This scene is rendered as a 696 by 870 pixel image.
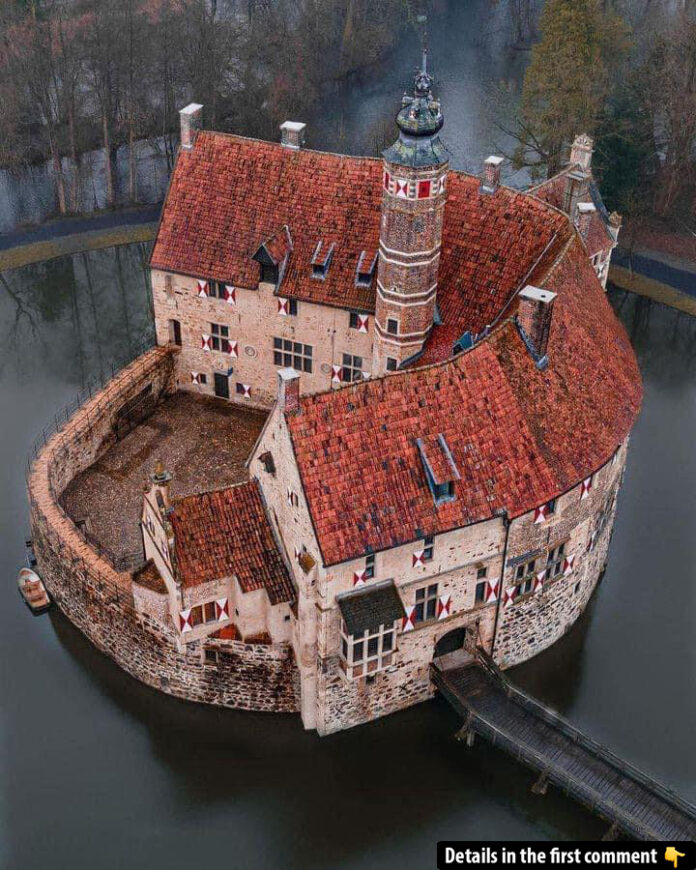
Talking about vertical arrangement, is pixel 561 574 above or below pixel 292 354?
below

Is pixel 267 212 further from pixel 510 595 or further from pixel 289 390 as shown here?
pixel 510 595

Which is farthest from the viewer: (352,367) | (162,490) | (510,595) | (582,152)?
(582,152)

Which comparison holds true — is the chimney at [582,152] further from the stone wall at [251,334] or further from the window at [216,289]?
the window at [216,289]

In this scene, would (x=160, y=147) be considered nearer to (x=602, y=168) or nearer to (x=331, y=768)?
(x=602, y=168)

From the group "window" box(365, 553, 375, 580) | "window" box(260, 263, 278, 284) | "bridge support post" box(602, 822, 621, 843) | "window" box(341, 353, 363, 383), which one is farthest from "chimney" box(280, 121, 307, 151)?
"bridge support post" box(602, 822, 621, 843)

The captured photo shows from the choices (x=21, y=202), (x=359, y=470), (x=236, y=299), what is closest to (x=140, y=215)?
(x=21, y=202)

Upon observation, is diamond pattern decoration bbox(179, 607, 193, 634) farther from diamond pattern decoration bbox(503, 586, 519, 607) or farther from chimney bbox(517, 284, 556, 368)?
chimney bbox(517, 284, 556, 368)

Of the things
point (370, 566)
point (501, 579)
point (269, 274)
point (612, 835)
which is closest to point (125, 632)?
point (370, 566)
